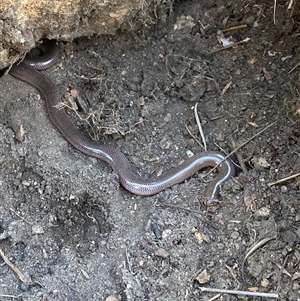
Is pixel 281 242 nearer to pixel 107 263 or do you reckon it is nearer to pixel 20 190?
pixel 107 263

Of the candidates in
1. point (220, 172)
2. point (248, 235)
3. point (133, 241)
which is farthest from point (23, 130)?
point (248, 235)

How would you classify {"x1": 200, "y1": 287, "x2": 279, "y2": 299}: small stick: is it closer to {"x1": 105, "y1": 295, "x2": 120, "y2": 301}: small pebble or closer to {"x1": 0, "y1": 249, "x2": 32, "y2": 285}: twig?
{"x1": 105, "y1": 295, "x2": 120, "y2": 301}: small pebble

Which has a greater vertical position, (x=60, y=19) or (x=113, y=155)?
(x=60, y=19)

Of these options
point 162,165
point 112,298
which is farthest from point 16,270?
point 162,165

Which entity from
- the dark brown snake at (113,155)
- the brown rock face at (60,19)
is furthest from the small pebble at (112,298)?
the brown rock face at (60,19)

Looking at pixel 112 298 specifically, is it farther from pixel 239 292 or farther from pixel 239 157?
pixel 239 157

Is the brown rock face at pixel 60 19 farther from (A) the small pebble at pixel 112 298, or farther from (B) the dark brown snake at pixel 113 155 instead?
(A) the small pebble at pixel 112 298

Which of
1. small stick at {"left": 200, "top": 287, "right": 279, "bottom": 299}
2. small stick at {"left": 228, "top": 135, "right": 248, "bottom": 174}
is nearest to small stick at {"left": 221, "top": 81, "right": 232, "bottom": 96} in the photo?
small stick at {"left": 228, "top": 135, "right": 248, "bottom": 174}
